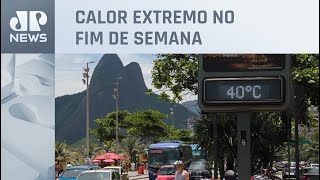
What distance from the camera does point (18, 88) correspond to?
26.7 feet

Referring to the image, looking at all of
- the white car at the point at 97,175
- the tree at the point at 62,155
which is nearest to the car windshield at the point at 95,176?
the white car at the point at 97,175

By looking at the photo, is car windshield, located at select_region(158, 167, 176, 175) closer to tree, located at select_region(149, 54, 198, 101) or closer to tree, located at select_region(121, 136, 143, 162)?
tree, located at select_region(149, 54, 198, 101)

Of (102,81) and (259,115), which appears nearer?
(259,115)

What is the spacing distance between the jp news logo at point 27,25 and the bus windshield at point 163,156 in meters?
26.2

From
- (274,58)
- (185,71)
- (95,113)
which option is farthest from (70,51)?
A: (95,113)

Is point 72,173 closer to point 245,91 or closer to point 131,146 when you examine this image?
point 245,91

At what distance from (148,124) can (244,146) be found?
5753cm

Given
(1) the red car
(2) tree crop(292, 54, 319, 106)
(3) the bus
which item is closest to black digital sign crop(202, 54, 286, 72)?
(2) tree crop(292, 54, 319, 106)

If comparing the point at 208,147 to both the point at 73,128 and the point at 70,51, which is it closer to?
the point at 70,51

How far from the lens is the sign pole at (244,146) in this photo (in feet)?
27.2

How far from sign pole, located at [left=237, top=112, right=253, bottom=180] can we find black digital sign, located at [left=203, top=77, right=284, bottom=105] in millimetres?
275

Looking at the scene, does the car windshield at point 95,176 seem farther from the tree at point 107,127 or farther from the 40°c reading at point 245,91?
the tree at point 107,127

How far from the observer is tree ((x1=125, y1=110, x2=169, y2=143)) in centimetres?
6562

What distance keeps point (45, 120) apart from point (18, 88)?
54 centimetres
